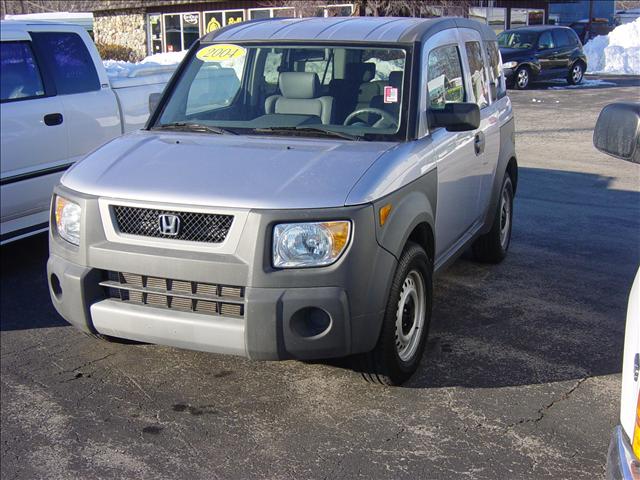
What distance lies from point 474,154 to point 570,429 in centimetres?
223

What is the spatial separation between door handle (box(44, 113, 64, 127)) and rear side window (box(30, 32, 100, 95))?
0.25m

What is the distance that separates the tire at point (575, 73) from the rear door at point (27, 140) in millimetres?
20644

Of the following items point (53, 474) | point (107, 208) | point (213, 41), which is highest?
point (213, 41)

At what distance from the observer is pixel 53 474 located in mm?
3662

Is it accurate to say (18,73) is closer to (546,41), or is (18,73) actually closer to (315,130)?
(315,130)

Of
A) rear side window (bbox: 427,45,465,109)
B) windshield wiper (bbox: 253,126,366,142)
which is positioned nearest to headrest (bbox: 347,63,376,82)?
rear side window (bbox: 427,45,465,109)

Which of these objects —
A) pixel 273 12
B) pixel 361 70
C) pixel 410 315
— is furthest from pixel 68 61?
pixel 273 12

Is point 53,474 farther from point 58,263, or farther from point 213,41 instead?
point 213,41

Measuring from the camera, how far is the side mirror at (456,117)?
474cm

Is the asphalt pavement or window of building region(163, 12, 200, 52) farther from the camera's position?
window of building region(163, 12, 200, 52)

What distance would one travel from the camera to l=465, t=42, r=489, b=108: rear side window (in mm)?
5930

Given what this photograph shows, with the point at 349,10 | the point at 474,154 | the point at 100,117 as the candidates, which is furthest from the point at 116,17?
the point at 474,154

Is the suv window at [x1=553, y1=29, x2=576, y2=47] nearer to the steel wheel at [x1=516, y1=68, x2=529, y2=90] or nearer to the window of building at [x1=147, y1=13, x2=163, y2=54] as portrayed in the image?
the steel wheel at [x1=516, y1=68, x2=529, y2=90]

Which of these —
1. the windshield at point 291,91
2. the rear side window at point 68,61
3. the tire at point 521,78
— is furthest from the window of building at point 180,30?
the windshield at point 291,91
